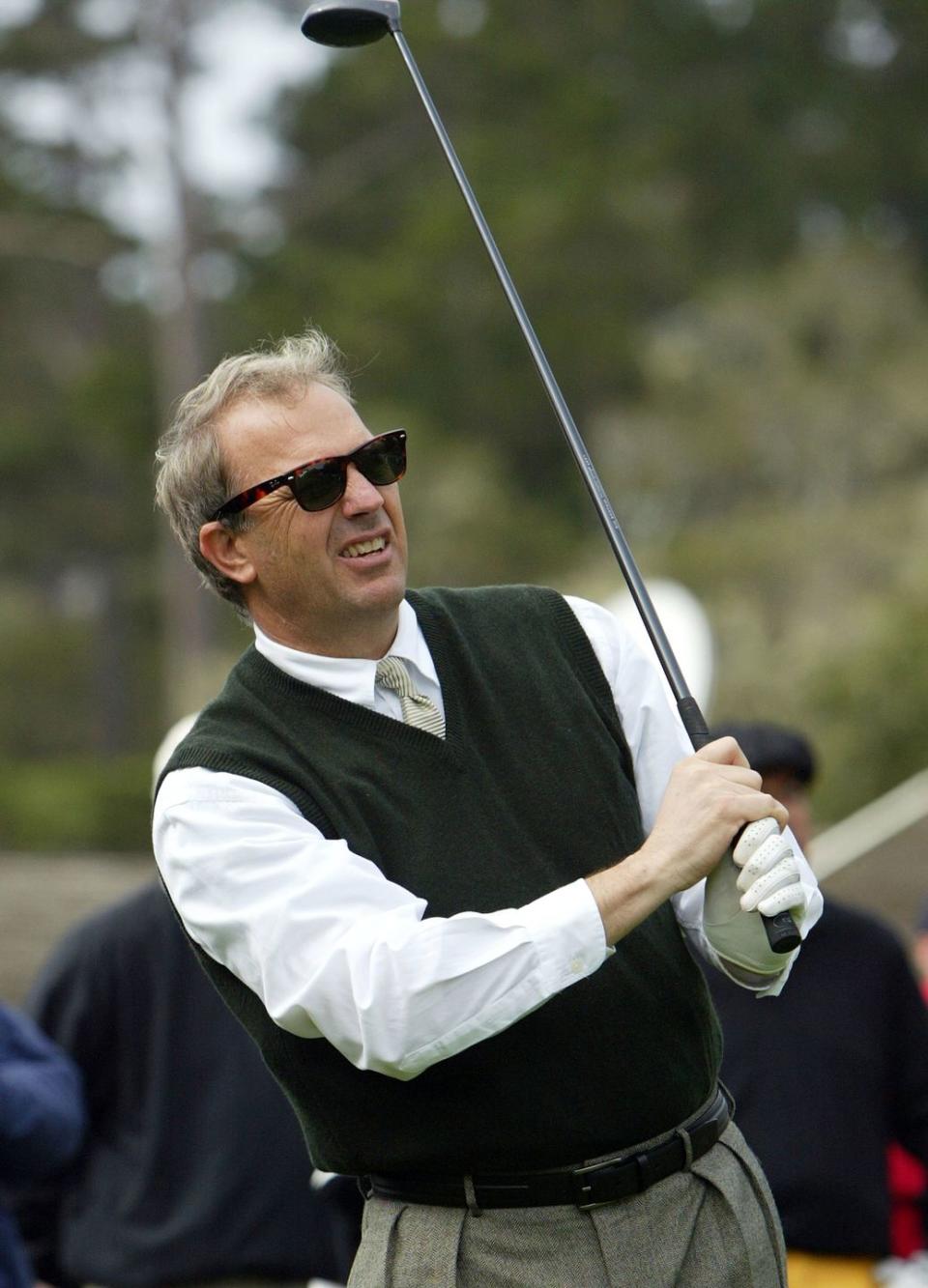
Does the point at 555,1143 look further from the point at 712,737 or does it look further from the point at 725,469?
the point at 725,469

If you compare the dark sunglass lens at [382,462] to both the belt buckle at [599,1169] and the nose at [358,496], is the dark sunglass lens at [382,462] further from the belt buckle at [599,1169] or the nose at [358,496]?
the belt buckle at [599,1169]

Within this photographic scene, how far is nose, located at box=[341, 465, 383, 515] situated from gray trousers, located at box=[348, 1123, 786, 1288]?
875mm

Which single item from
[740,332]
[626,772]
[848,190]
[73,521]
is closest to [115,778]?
[73,521]

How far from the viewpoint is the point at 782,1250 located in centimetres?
246

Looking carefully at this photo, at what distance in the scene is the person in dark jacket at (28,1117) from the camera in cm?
330

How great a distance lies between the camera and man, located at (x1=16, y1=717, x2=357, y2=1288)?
12.7 feet

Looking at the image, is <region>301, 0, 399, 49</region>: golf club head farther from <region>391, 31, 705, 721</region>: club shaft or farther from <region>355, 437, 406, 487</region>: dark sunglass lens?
<region>355, 437, 406, 487</region>: dark sunglass lens

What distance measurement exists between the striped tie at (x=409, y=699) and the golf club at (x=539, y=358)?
0.29 metres

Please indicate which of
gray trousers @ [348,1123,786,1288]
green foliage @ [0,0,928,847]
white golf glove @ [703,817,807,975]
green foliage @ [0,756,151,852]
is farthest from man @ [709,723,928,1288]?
green foliage @ [0,0,928,847]

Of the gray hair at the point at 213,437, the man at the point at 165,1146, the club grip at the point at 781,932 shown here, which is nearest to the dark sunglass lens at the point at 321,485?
the gray hair at the point at 213,437

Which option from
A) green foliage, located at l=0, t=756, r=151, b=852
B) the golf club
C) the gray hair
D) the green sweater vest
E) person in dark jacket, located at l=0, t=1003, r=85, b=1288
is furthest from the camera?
green foliage, located at l=0, t=756, r=151, b=852

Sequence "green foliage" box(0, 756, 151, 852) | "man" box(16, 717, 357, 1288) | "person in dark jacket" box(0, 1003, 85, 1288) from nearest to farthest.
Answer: "person in dark jacket" box(0, 1003, 85, 1288)
"man" box(16, 717, 357, 1288)
"green foliage" box(0, 756, 151, 852)

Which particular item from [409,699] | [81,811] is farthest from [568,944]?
[81,811]

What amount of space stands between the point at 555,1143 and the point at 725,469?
1740cm
